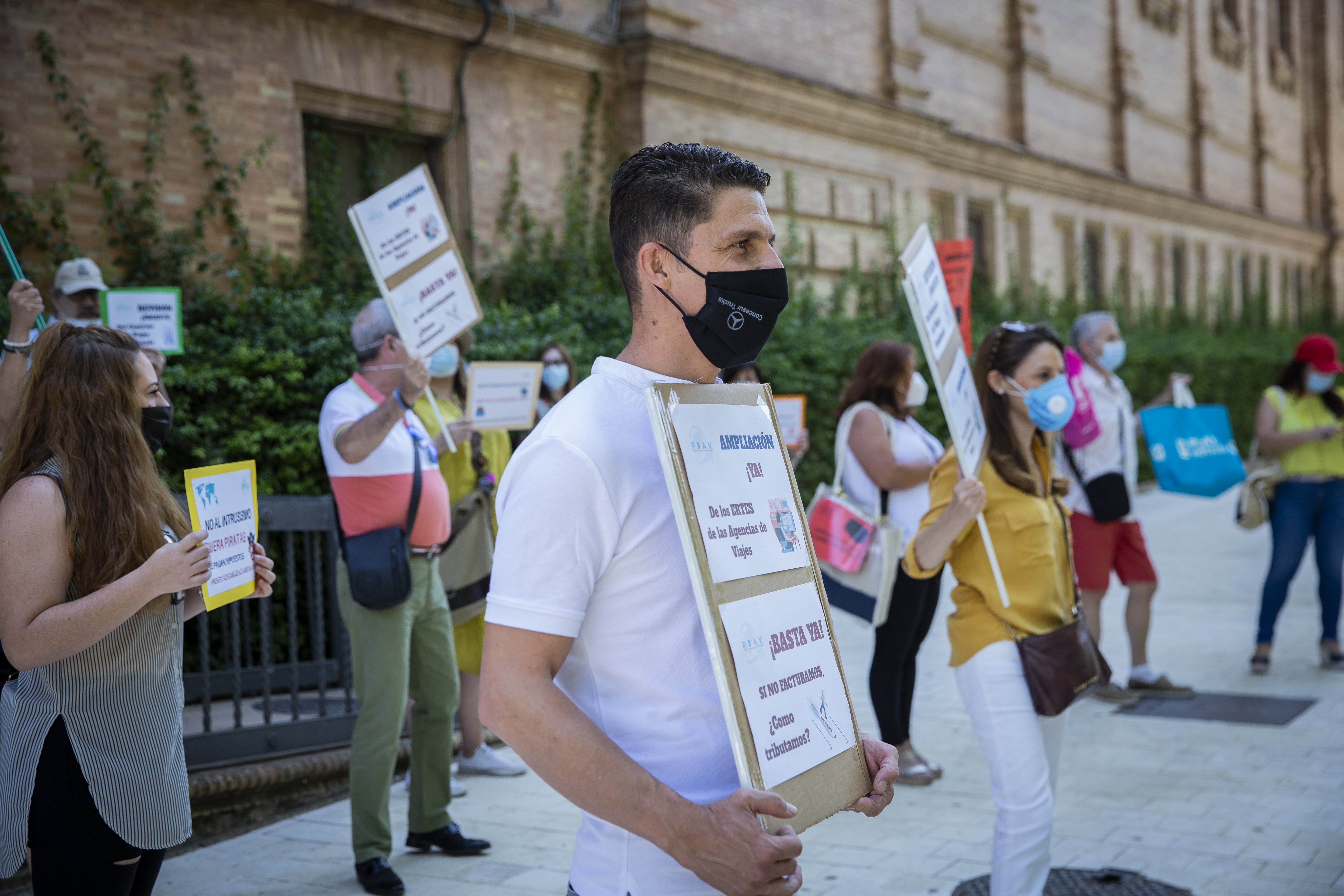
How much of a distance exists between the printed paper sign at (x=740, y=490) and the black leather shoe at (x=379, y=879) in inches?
115

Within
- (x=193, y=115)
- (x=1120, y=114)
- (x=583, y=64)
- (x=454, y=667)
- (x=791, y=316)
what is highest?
(x=1120, y=114)

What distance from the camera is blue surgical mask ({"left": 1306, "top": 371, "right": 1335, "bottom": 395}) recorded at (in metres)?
7.34

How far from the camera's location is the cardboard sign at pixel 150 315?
5285 millimetres

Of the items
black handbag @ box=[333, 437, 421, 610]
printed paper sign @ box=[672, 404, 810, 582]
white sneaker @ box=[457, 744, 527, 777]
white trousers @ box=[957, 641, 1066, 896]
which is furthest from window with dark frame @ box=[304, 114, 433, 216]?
printed paper sign @ box=[672, 404, 810, 582]

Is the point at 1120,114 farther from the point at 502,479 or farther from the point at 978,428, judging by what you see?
the point at 502,479

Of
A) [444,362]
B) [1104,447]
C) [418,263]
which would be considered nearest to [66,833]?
[418,263]

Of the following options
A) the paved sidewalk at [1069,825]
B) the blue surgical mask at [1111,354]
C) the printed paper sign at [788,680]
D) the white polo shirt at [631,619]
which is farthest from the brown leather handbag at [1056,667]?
the blue surgical mask at [1111,354]

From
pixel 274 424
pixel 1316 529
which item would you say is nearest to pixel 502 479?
pixel 274 424

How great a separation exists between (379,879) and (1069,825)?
9.31ft

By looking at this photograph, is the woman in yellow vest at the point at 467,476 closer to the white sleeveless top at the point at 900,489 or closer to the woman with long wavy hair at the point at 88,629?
the white sleeveless top at the point at 900,489

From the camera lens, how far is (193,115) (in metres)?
8.91

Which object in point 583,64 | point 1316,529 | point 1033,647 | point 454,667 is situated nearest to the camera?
point 1033,647

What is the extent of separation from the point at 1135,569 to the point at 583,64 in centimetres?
788

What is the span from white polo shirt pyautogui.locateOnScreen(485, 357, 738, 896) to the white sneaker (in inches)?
164
